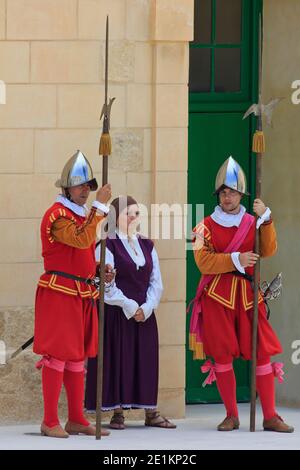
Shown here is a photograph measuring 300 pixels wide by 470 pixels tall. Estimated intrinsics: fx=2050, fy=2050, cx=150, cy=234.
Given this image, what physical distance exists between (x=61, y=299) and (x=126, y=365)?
2.65 feet

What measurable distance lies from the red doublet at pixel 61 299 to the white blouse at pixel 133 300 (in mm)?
337

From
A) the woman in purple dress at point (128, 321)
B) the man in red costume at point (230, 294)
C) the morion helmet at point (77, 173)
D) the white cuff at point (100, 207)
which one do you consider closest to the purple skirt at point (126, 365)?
the woman in purple dress at point (128, 321)

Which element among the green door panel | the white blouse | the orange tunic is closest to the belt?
the white blouse

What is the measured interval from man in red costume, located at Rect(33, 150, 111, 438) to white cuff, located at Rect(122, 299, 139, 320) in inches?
15.9

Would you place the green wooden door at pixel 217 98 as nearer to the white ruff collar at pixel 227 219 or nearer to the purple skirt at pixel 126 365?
the purple skirt at pixel 126 365

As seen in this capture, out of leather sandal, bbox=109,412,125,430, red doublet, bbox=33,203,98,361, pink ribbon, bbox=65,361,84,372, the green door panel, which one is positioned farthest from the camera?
the green door panel

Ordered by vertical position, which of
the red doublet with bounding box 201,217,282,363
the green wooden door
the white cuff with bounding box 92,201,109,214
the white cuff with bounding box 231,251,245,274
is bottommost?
the red doublet with bounding box 201,217,282,363

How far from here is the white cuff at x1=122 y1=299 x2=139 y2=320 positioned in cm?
1291

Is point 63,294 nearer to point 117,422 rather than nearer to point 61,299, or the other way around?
point 61,299

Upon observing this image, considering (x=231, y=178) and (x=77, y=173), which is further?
(x=231, y=178)

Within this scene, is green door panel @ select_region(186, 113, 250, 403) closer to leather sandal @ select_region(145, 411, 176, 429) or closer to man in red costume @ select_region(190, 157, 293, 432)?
leather sandal @ select_region(145, 411, 176, 429)

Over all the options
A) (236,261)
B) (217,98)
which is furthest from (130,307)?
(217,98)

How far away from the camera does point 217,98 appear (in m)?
14.6

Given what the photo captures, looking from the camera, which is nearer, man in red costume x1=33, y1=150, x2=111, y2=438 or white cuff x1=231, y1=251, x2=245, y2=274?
man in red costume x1=33, y1=150, x2=111, y2=438
